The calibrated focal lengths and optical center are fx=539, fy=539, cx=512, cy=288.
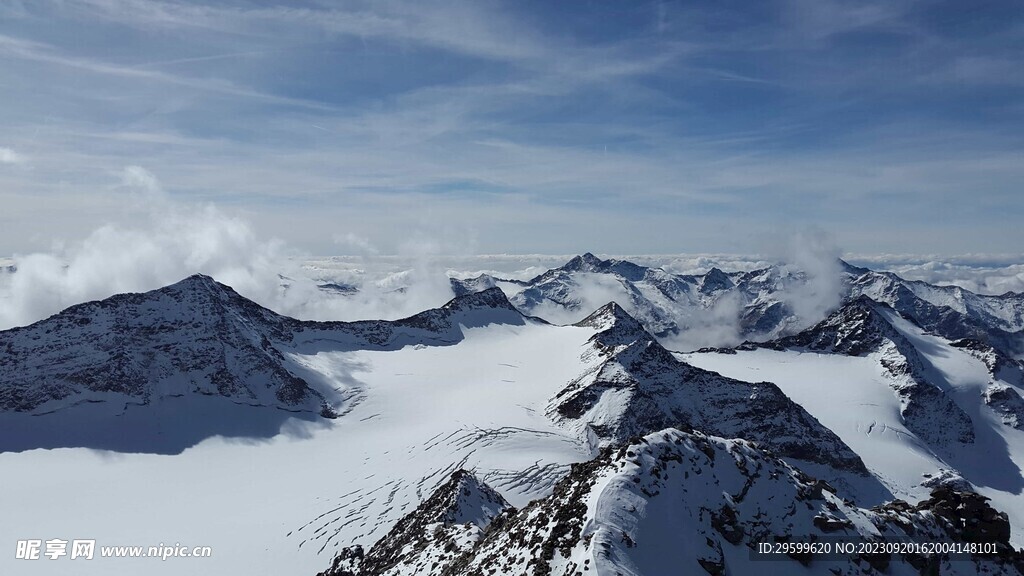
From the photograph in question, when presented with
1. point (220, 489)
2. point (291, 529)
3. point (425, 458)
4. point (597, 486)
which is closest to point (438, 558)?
point (597, 486)

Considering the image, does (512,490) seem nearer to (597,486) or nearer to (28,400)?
(597,486)

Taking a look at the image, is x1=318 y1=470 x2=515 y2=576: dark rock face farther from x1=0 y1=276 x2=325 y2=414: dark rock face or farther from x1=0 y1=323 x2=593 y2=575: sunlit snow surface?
x1=0 y1=276 x2=325 y2=414: dark rock face

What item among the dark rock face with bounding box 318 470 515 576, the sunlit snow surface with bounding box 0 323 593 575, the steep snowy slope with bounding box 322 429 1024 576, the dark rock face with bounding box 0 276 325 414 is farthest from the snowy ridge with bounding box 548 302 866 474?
the steep snowy slope with bounding box 322 429 1024 576

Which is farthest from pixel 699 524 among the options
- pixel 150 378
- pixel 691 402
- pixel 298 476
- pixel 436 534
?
pixel 150 378

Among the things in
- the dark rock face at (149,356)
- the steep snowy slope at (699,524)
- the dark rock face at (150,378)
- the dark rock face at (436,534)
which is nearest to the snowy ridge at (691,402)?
the dark rock face at (436,534)

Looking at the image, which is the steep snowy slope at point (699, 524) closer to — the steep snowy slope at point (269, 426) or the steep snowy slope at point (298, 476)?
the steep snowy slope at point (269, 426)
